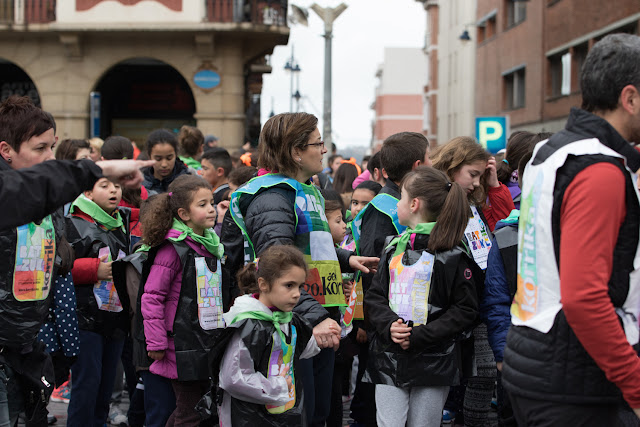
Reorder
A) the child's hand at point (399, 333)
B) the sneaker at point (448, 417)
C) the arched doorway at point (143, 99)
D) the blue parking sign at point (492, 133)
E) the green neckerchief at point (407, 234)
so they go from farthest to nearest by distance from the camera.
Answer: the arched doorway at point (143, 99)
the blue parking sign at point (492, 133)
the sneaker at point (448, 417)
the green neckerchief at point (407, 234)
the child's hand at point (399, 333)

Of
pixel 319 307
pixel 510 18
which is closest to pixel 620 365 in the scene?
pixel 319 307

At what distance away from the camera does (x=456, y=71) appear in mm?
49719

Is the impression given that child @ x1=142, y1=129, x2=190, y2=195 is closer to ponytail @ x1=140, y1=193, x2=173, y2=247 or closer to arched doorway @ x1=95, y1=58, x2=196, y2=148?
ponytail @ x1=140, y1=193, x2=173, y2=247

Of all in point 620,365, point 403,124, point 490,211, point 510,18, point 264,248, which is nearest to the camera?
point 620,365

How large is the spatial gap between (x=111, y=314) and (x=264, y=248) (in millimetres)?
2153

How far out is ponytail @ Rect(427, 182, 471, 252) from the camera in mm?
4488

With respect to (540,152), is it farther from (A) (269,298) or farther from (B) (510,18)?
(B) (510,18)

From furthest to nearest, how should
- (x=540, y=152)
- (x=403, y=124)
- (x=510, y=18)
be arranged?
(x=403, y=124) → (x=510, y=18) → (x=540, y=152)

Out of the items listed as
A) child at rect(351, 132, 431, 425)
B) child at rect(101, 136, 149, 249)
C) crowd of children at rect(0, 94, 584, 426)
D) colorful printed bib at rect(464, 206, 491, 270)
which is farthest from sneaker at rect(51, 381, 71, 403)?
colorful printed bib at rect(464, 206, 491, 270)

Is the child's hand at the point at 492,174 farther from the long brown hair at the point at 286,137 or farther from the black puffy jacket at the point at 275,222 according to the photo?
the black puffy jacket at the point at 275,222

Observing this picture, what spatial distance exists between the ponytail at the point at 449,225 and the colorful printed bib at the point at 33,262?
1.94 m

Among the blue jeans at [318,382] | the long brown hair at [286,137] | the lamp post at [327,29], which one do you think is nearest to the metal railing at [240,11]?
the lamp post at [327,29]

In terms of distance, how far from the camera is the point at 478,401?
526cm

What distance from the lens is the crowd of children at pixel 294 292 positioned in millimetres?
4207
